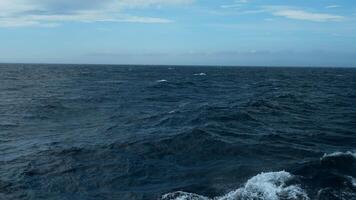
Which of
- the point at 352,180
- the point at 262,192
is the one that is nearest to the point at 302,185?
the point at 262,192

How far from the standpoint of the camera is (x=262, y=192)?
536 inches

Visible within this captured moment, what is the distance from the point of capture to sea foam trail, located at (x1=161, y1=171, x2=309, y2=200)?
13.2 metres

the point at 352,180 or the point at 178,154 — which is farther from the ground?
the point at 352,180

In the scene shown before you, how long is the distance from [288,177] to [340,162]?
3383 millimetres

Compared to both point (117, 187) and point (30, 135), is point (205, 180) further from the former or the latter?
point (30, 135)

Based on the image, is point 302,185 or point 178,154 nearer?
point 302,185

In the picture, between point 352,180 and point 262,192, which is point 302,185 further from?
point 352,180

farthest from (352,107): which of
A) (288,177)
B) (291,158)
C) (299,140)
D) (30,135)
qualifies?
(30,135)

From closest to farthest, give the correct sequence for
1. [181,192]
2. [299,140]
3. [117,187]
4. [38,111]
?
[181,192] → [117,187] → [299,140] → [38,111]

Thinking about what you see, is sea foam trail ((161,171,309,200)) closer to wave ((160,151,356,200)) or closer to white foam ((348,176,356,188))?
wave ((160,151,356,200))

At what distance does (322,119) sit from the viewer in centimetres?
2958

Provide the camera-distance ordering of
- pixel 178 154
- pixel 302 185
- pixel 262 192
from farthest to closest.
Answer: pixel 178 154 → pixel 302 185 → pixel 262 192

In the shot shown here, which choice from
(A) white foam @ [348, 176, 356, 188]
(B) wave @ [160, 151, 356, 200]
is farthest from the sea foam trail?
(A) white foam @ [348, 176, 356, 188]

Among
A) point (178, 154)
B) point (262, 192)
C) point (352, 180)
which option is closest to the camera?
point (262, 192)
